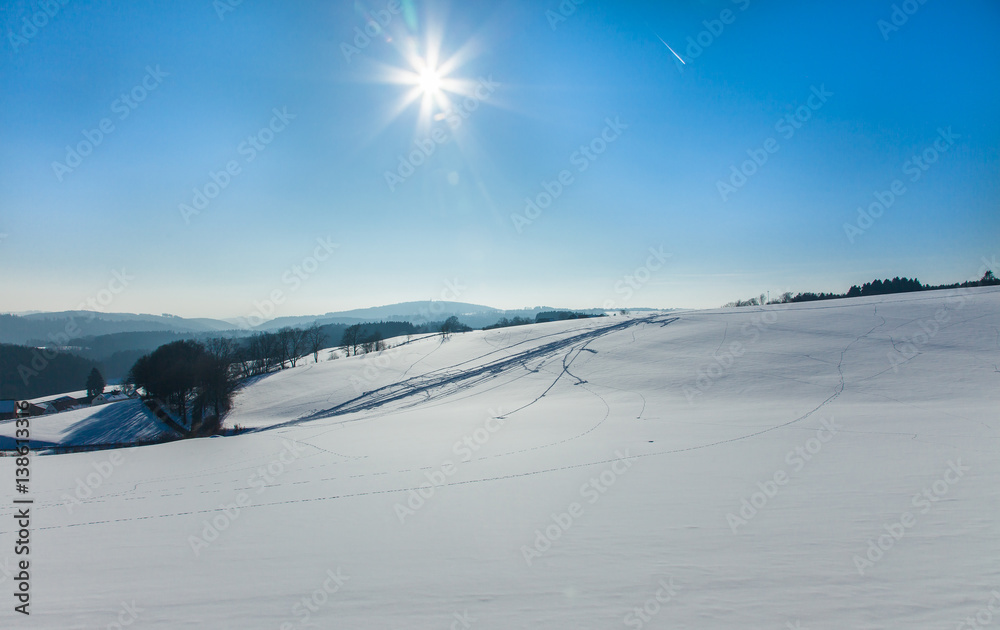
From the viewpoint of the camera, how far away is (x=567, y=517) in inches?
270

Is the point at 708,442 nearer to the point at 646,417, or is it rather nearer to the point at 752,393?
the point at 646,417

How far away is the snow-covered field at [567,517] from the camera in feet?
15.2

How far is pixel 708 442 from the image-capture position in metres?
11.0

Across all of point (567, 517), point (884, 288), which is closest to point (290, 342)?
point (567, 517)

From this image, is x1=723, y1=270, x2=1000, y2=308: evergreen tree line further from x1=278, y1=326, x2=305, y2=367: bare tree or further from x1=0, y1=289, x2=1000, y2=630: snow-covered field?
x1=278, y1=326, x2=305, y2=367: bare tree

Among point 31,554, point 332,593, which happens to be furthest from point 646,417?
point 31,554

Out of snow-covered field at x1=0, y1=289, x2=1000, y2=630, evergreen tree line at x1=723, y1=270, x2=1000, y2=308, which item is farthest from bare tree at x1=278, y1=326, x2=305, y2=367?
evergreen tree line at x1=723, y1=270, x2=1000, y2=308

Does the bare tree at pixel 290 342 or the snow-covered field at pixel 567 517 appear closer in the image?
the snow-covered field at pixel 567 517

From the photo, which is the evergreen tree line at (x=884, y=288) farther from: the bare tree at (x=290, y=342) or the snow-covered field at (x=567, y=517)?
the bare tree at (x=290, y=342)

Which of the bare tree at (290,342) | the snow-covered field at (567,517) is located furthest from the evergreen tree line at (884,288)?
the bare tree at (290,342)

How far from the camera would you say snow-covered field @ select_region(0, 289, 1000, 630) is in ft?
15.2

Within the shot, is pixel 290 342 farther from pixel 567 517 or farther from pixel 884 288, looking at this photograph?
pixel 884 288

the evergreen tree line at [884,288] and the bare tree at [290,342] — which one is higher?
the evergreen tree line at [884,288]

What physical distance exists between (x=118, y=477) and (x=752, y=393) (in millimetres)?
23173
